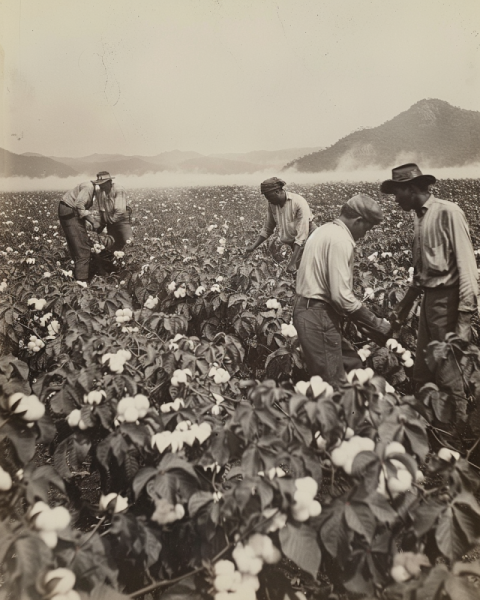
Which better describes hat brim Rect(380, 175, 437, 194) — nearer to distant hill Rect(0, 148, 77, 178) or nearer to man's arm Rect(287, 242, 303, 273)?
man's arm Rect(287, 242, 303, 273)

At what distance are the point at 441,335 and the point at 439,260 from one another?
1.16 ft

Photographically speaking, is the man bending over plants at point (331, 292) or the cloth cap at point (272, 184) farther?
the cloth cap at point (272, 184)

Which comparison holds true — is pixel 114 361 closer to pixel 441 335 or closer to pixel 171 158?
pixel 441 335

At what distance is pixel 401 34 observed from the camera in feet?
6.36

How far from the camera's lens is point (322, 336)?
175 centimetres

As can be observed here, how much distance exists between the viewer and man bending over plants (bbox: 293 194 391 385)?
64.4 inches

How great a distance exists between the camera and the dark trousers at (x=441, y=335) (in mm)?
1554

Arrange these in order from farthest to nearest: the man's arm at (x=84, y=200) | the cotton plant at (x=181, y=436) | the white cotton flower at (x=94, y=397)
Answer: the man's arm at (x=84, y=200), the white cotton flower at (x=94, y=397), the cotton plant at (x=181, y=436)

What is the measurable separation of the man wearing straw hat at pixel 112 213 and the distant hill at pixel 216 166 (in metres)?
0.51

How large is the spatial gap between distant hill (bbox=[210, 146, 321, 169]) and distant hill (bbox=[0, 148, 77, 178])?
3.11 ft

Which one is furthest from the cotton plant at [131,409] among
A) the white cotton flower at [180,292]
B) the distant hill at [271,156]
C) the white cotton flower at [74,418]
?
the distant hill at [271,156]

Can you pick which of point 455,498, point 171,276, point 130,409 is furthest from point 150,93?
point 455,498

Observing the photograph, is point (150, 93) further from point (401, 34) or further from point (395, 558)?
point (395, 558)

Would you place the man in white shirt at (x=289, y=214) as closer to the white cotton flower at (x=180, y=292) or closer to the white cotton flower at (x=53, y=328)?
the white cotton flower at (x=180, y=292)
